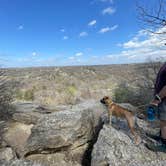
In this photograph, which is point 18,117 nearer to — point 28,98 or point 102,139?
point 102,139

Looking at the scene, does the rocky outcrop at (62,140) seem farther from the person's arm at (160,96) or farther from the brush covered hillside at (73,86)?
the brush covered hillside at (73,86)

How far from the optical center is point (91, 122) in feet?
20.1

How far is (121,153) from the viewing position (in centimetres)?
443

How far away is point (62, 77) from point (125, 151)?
55.6 ft

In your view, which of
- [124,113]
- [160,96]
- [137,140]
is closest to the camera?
[160,96]

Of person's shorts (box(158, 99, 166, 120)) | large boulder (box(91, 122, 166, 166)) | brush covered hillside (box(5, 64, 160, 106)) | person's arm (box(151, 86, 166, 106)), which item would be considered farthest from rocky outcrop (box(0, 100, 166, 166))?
brush covered hillside (box(5, 64, 160, 106))

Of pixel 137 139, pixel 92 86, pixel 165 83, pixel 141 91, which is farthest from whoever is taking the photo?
pixel 92 86

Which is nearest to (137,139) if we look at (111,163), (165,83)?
(111,163)

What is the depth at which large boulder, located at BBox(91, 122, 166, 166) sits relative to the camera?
166 inches

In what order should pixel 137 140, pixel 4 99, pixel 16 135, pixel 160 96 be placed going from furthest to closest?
pixel 4 99 < pixel 16 135 < pixel 137 140 < pixel 160 96

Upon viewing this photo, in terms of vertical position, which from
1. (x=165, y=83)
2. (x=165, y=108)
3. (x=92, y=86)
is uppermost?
(x=165, y=83)

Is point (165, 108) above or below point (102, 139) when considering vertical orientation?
above

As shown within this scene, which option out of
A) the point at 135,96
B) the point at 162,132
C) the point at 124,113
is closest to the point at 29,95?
the point at 135,96

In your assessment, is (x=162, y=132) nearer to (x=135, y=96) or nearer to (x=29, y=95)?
(x=135, y=96)
